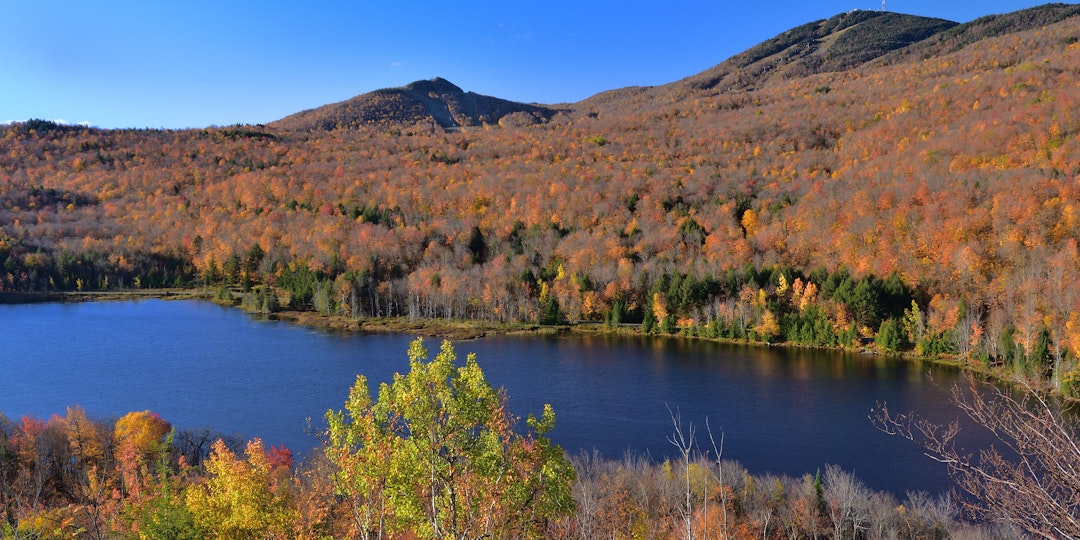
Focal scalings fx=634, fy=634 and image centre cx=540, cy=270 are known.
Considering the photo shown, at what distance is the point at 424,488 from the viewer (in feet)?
22.9

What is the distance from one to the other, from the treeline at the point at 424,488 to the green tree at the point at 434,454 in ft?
0.06

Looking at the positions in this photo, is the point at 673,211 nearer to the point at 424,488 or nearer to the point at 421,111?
the point at 424,488

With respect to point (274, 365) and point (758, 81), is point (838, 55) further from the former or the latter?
point (274, 365)

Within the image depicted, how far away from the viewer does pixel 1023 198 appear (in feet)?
174

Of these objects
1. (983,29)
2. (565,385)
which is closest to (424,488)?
(565,385)

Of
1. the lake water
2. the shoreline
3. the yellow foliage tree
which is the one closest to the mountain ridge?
the shoreline

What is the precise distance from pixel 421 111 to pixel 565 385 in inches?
5850

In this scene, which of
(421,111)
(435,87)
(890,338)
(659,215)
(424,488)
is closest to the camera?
(424,488)

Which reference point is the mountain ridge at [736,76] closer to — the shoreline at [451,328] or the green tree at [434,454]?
the shoreline at [451,328]

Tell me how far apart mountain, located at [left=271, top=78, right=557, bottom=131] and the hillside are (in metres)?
22.5

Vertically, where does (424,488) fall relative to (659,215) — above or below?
below

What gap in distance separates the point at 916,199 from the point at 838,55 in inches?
4220

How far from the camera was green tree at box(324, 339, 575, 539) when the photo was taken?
6699 millimetres

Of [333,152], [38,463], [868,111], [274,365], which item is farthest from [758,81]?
[38,463]
